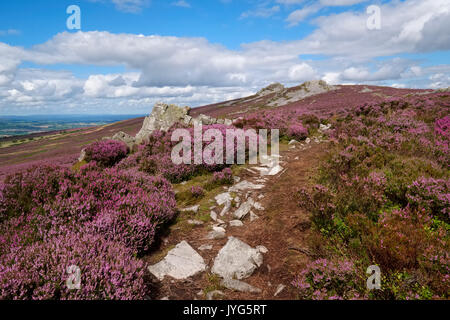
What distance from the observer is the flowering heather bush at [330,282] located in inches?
120

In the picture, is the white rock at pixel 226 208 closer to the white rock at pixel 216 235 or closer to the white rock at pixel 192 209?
the white rock at pixel 192 209

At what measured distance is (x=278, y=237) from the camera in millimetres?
4738

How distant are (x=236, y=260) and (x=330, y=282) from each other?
1.58 m

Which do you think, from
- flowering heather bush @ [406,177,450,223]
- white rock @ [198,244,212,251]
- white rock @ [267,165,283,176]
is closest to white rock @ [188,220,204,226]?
white rock @ [198,244,212,251]

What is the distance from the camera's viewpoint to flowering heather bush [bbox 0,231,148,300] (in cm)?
286

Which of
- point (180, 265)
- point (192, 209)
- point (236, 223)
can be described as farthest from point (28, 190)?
point (236, 223)

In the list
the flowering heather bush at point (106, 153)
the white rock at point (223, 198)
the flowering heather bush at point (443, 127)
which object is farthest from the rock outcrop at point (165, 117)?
the flowering heather bush at point (443, 127)

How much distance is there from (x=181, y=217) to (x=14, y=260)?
3.30m

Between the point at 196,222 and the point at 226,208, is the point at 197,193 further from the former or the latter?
the point at 196,222

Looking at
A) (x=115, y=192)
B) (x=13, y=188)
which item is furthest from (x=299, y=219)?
(x=13, y=188)

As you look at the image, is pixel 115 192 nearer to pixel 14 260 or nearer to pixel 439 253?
pixel 14 260

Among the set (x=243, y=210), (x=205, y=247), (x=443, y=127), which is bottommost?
(x=205, y=247)

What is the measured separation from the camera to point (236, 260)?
409cm
